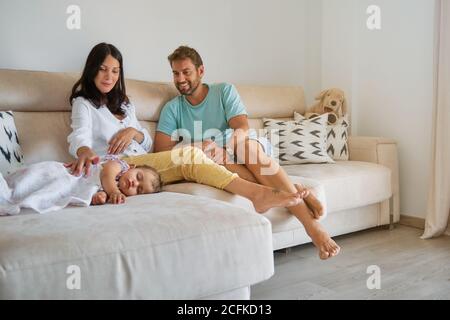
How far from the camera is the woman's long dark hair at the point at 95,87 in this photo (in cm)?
208

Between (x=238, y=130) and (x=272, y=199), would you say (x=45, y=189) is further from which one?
(x=238, y=130)

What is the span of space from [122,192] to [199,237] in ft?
1.84

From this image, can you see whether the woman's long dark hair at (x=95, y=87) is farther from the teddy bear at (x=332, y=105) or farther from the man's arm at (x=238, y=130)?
the teddy bear at (x=332, y=105)

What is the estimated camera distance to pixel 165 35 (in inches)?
112

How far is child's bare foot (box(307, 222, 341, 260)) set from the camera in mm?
1786

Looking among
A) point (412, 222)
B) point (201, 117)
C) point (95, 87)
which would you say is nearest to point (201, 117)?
point (201, 117)

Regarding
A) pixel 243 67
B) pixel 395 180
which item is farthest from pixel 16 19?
pixel 395 180

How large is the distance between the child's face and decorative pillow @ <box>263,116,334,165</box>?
1.16 meters

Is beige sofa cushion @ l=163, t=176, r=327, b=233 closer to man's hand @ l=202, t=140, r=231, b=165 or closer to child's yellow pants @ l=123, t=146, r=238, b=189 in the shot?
child's yellow pants @ l=123, t=146, r=238, b=189

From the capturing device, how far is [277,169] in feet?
6.26

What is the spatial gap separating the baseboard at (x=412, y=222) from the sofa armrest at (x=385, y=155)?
11cm

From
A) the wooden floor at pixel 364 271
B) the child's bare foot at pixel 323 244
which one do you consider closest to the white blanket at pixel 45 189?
the wooden floor at pixel 364 271
